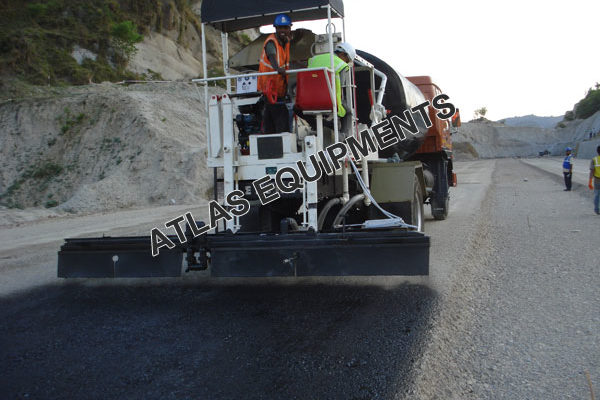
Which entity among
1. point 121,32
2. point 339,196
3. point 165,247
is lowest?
point 165,247

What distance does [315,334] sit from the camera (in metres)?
4.23

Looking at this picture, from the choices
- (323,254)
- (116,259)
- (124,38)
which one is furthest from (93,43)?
(323,254)

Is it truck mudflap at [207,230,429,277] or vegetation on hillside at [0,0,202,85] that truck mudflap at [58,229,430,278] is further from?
vegetation on hillside at [0,0,202,85]

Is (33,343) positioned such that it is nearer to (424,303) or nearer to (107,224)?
(424,303)

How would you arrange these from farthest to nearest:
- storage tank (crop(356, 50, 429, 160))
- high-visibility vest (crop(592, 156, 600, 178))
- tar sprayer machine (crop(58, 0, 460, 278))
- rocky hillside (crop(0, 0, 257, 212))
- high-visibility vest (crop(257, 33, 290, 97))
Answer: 1. rocky hillside (crop(0, 0, 257, 212))
2. high-visibility vest (crop(592, 156, 600, 178))
3. storage tank (crop(356, 50, 429, 160))
4. high-visibility vest (crop(257, 33, 290, 97))
5. tar sprayer machine (crop(58, 0, 460, 278))

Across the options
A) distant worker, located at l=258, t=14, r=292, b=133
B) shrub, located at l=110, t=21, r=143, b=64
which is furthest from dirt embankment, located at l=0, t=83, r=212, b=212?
distant worker, located at l=258, t=14, r=292, b=133

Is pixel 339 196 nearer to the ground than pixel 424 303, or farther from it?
farther from it

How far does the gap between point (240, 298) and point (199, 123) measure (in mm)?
23072

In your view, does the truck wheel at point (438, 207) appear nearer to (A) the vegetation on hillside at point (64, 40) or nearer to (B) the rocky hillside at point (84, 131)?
(B) the rocky hillside at point (84, 131)

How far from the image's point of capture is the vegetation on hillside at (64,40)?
32.0 metres

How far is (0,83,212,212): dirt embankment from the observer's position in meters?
19.9

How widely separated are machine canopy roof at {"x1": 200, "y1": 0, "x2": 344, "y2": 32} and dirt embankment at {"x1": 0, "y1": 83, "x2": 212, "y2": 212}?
13502 mm

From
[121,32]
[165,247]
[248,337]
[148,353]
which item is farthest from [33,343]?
[121,32]

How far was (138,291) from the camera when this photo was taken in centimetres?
590
